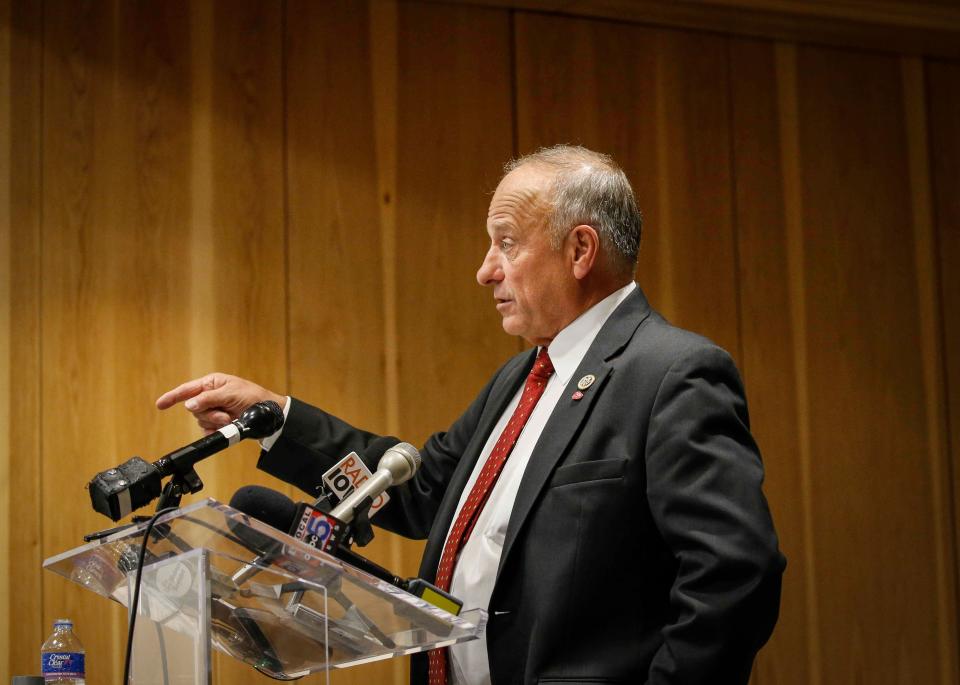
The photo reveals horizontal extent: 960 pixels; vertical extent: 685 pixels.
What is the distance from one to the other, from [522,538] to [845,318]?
2.68 meters

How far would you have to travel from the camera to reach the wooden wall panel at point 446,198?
399 centimetres

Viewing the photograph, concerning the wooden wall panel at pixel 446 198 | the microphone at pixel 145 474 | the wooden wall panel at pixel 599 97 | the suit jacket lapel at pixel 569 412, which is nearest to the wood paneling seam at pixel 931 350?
the wooden wall panel at pixel 599 97

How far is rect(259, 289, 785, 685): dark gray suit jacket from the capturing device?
1921 mm

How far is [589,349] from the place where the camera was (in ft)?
7.70

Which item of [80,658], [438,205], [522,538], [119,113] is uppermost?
[119,113]

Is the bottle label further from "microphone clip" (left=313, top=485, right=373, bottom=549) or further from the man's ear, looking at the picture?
the man's ear

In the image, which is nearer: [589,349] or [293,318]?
[589,349]

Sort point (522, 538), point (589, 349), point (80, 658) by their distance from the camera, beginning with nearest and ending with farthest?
point (522, 538), point (589, 349), point (80, 658)

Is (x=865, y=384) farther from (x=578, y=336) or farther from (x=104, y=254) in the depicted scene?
(x=104, y=254)

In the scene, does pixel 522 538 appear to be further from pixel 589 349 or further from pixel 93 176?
pixel 93 176

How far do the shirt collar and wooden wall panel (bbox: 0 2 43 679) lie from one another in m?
1.89

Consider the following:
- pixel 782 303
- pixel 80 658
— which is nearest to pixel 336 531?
pixel 80 658

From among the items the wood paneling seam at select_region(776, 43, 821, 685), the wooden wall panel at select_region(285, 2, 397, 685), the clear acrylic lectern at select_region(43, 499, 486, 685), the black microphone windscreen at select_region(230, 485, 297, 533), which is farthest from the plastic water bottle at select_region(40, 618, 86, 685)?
the wood paneling seam at select_region(776, 43, 821, 685)

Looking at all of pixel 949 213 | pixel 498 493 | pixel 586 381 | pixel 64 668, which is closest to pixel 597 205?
pixel 586 381
